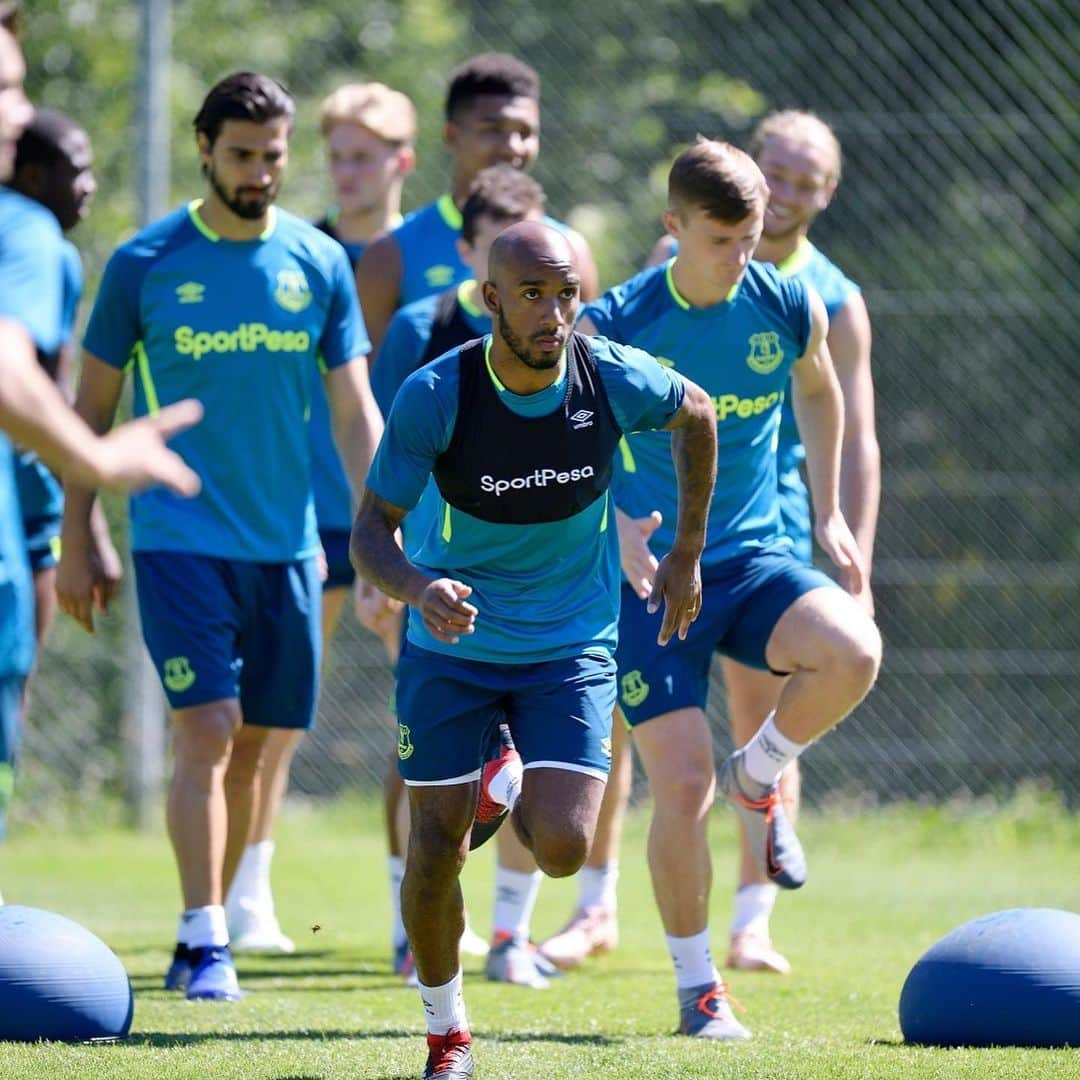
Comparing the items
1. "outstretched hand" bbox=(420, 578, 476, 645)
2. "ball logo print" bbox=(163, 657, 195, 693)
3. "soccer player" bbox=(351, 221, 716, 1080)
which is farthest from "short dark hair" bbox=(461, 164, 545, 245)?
"outstretched hand" bbox=(420, 578, 476, 645)

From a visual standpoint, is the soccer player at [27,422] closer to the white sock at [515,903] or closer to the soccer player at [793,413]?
the white sock at [515,903]

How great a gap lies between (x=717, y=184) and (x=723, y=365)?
59cm

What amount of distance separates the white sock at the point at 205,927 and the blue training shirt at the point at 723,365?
176 cm

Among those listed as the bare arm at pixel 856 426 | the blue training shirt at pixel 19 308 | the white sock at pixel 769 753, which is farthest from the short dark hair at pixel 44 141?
the white sock at pixel 769 753

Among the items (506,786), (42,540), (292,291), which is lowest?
(506,786)

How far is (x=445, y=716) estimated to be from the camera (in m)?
4.62

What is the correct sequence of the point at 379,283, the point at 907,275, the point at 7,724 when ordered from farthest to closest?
the point at 907,275 < the point at 379,283 < the point at 7,724

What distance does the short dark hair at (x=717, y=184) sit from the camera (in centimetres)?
530

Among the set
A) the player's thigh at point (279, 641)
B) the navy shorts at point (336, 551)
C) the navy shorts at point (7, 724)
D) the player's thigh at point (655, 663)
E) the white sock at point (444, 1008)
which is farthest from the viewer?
the navy shorts at point (336, 551)

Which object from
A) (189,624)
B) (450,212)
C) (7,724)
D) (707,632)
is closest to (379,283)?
(450,212)

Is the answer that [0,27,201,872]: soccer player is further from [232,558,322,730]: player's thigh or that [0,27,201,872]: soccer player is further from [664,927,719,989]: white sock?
[664,927,719,989]: white sock

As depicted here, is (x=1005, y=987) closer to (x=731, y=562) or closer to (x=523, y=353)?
(x=731, y=562)

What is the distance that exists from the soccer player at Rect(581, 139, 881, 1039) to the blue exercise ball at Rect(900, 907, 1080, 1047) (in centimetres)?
55

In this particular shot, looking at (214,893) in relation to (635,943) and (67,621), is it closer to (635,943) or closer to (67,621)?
(635,943)
